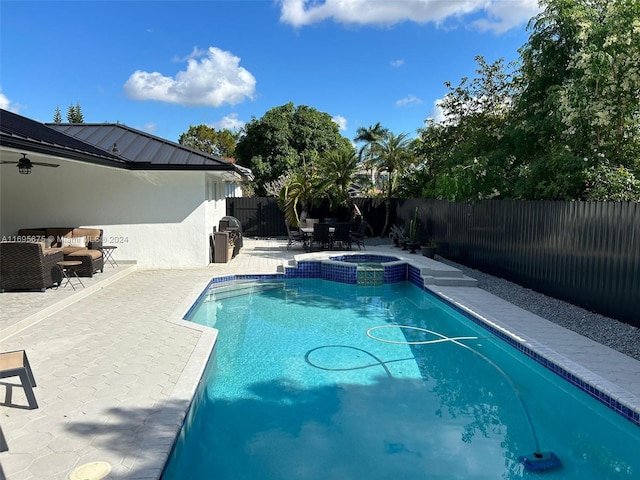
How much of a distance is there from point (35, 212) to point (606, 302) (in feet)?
46.6

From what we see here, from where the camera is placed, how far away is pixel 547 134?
463 inches

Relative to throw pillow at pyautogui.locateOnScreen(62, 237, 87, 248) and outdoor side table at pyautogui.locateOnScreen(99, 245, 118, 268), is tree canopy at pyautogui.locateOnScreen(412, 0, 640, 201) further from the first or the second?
throw pillow at pyautogui.locateOnScreen(62, 237, 87, 248)

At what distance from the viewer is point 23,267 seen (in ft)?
29.1

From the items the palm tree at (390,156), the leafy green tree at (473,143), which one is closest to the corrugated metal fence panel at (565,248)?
the leafy green tree at (473,143)

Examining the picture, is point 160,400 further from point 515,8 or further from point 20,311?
point 515,8

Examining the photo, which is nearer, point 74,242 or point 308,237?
point 74,242

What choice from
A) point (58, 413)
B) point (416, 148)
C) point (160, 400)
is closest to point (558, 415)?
point (160, 400)

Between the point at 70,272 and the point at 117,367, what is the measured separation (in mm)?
5852

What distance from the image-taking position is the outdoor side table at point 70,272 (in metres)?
9.66

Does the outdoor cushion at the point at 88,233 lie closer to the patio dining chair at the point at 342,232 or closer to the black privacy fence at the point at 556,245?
the patio dining chair at the point at 342,232

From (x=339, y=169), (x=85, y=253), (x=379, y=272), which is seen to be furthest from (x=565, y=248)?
(x=339, y=169)

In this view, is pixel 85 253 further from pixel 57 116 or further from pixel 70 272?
pixel 57 116

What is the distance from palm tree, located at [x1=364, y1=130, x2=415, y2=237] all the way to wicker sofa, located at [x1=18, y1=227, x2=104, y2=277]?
13.0 metres

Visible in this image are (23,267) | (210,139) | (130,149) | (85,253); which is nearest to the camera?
(23,267)
